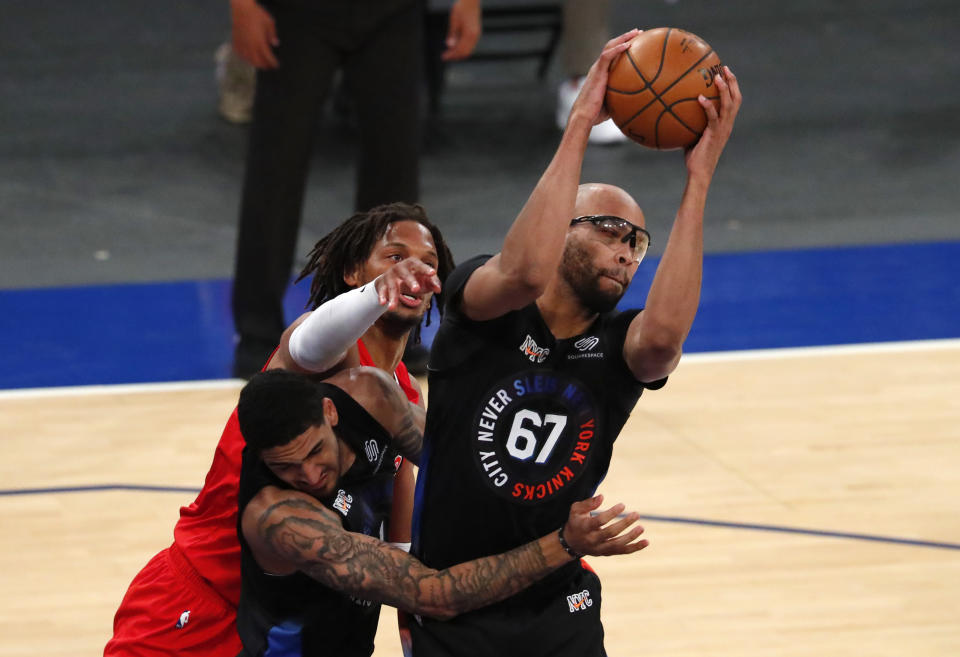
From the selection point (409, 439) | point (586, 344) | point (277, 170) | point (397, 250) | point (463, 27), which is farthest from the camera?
point (463, 27)

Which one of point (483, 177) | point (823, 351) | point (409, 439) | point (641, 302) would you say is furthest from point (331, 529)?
point (483, 177)

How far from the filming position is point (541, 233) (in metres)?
2.68

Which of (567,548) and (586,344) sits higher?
(586,344)

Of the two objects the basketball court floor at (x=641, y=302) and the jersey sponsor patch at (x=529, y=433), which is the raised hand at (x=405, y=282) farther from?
the basketball court floor at (x=641, y=302)

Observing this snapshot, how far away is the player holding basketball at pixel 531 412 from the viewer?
293 centimetres

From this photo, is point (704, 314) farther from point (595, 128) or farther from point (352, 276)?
point (352, 276)

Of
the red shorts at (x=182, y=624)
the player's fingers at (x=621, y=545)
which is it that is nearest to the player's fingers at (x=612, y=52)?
the player's fingers at (x=621, y=545)

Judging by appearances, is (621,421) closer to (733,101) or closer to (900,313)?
(733,101)

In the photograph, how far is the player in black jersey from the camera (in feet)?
9.51

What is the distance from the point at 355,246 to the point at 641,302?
3855 mm

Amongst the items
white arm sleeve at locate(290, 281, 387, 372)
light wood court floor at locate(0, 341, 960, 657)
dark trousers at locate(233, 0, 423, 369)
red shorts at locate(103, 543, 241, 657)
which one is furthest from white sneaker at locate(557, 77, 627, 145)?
white arm sleeve at locate(290, 281, 387, 372)

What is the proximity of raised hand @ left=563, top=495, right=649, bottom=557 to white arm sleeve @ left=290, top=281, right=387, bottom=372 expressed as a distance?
55 centimetres

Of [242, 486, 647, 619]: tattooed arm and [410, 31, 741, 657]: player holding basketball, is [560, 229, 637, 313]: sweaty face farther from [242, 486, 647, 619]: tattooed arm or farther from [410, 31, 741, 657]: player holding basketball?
[242, 486, 647, 619]: tattooed arm

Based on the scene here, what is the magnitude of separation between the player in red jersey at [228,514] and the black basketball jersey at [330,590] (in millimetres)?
147
